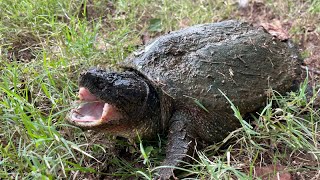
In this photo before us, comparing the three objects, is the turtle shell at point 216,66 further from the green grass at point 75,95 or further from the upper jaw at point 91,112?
the upper jaw at point 91,112

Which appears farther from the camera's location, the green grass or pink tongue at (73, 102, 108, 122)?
pink tongue at (73, 102, 108, 122)

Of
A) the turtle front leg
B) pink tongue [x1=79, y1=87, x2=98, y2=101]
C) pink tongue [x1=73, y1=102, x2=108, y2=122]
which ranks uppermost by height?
pink tongue [x1=79, y1=87, x2=98, y2=101]

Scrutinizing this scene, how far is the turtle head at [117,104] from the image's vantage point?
80.6 inches

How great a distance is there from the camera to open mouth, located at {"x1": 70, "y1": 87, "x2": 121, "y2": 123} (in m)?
2.07

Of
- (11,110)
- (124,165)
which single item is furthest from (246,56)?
(11,110)

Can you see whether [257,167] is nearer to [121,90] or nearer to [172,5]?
[121,90]

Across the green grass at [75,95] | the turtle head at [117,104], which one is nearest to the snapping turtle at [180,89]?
the turtle head at [117,104]

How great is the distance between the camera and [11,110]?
7.17 feet

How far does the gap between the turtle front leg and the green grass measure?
62 mm

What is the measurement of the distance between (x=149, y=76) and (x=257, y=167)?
747 millimetres

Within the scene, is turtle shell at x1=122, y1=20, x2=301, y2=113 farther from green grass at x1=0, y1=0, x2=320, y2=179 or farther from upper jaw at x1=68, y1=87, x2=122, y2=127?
upper jaw at x1=68, y1=87, x2=122, y2=127

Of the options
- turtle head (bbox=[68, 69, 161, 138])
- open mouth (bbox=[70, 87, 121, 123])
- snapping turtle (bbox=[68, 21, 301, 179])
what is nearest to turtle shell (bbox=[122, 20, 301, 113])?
snapping turtle (bbox=[68, 21, 301, 179])

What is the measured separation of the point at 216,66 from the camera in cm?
232

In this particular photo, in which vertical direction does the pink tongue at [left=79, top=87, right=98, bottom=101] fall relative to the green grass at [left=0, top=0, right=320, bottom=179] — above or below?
above
